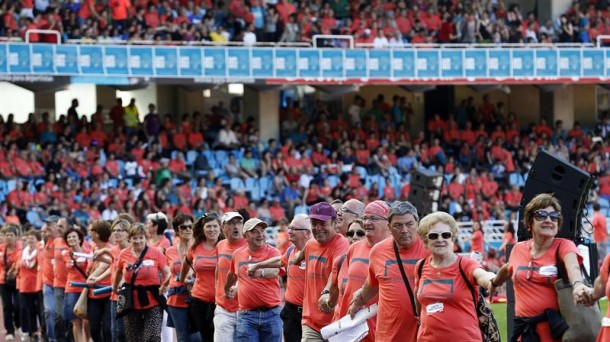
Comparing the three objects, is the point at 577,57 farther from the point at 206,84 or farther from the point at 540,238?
the point at 540,238

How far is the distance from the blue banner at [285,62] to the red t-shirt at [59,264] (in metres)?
16.9

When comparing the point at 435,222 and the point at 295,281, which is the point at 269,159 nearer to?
the point at 295,281

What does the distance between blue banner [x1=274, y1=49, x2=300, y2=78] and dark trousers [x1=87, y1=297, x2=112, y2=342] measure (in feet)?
60.9

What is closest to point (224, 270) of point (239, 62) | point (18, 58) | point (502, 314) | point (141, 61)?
point (502, 314)

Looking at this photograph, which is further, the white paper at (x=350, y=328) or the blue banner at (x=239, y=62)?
the blue banner at (x=239, y=62)

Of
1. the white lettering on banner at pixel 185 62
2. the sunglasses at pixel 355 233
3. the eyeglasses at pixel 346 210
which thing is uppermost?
the white lettering on banner at pixel 185 62

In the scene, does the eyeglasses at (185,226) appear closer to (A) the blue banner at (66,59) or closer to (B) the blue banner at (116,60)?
(A) the blue banner at (66,59)

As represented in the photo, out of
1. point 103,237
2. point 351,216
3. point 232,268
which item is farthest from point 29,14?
point 351,216

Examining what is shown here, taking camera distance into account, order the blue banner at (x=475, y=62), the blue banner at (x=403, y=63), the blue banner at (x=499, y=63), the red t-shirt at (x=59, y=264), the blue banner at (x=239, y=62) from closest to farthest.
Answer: the red t-shirt at (x=59, y=264) → the blue banner at (x=239, y=62) → the blue banner at (x=403, y=63) → the blue banner at (x=475, y=62) → the blue banner at (x=499, y=63)

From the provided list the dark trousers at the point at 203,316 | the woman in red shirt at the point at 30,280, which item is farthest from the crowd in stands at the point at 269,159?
the dark trousers at the point at 203,316

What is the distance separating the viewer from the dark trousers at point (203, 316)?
14500mm

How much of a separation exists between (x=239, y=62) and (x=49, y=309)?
16.0m

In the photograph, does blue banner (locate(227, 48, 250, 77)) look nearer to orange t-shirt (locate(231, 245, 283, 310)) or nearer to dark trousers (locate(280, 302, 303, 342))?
orange t-shirt (locate(231, 245, 283, 310))

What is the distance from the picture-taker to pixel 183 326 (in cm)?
1482
